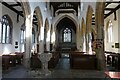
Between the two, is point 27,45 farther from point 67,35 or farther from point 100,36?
point 67,35

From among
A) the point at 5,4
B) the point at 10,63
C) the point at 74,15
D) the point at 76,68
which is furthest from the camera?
the point at 74,15

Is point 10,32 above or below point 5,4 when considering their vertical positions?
below

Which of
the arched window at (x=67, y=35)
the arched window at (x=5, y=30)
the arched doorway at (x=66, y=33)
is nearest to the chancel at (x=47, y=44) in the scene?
the arched window at (x=5, y=30)

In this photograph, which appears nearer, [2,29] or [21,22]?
[2,29]

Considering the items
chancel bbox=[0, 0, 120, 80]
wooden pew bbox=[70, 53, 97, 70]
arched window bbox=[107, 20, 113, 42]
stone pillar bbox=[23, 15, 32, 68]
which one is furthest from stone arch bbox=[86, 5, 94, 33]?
stone pillar bbox=[23, 15, 32, 68]

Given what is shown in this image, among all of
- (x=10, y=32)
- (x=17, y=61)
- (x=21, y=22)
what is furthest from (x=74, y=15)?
(x=17, y=61)

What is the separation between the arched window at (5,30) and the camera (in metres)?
14.2

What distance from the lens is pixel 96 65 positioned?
10266 millimetres

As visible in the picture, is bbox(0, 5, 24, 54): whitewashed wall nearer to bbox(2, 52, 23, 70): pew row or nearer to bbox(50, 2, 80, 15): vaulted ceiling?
bbox(2, 52, 23, 70): pew row

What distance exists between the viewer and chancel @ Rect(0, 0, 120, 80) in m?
9.59

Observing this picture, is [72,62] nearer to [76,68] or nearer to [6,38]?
[76,68]

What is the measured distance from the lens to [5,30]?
49.0 feet

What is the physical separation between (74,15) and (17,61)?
13.9 meters

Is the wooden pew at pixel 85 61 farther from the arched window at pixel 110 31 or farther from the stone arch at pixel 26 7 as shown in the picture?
the arched window at pixel 110 31
